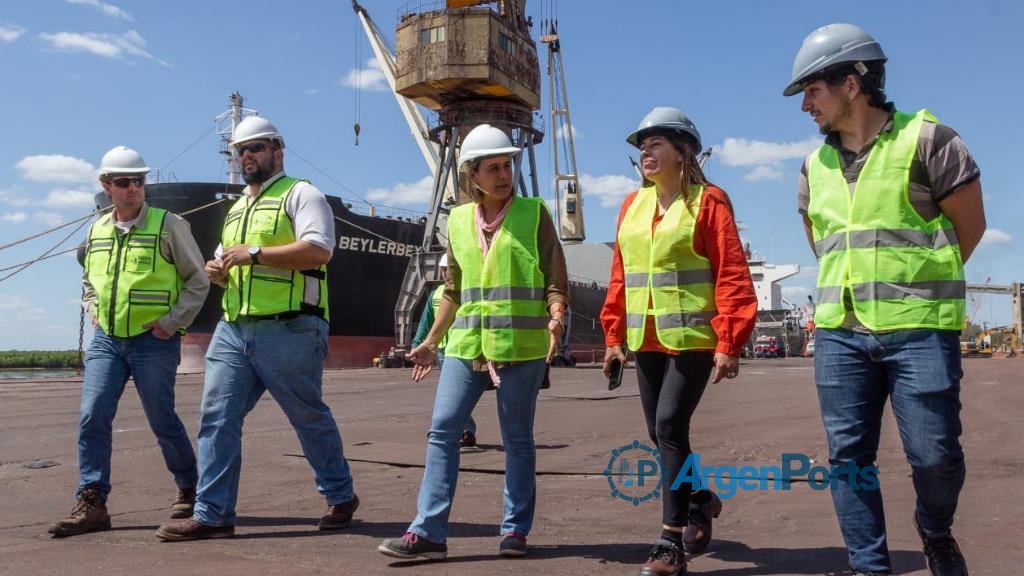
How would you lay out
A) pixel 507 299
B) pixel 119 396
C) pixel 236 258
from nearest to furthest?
pixel 507 299 → pixel 236 258 → pixel 119 396

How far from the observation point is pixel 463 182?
4332 millimetres

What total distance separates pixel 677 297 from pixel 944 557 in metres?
1.33

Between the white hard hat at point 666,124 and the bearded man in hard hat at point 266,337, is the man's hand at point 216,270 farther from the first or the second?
the white hard hat at point 666,124

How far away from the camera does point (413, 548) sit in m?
3.76

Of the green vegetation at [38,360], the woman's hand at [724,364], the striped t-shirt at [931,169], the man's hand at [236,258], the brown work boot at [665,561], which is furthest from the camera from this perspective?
the green vegetation at [38,360]

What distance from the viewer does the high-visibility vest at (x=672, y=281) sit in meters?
3.69

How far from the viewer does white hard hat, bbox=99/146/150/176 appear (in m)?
5.06

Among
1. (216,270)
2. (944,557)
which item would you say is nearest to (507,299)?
(216,270)

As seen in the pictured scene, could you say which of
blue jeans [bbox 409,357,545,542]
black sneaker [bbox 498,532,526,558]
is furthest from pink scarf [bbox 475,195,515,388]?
black sneaker [bbox 498,532,526,558]

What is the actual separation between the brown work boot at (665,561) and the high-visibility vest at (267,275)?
2.07m

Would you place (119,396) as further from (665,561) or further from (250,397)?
(665,561)

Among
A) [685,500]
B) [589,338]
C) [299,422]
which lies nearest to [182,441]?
[299,422]

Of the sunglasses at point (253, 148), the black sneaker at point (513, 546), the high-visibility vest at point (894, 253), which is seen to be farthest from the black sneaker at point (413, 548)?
the sunglasses at point (253, 148)

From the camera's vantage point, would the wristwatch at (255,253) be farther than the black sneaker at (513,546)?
Yes
